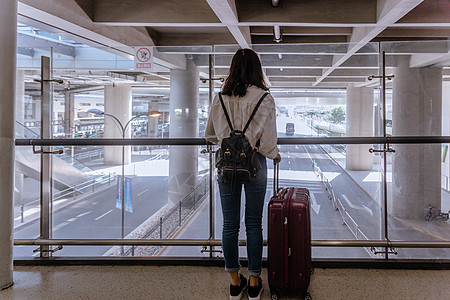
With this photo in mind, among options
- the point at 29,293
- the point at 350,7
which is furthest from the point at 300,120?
the point at 350,7

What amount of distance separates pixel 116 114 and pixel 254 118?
2760mm

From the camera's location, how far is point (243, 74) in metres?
1.90

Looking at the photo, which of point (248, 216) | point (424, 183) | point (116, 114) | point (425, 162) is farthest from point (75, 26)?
point (425, 162)

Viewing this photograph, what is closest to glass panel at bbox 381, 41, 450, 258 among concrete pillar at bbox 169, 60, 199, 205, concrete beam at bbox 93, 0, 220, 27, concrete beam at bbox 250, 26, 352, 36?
concrete beam at bbox 250, 26, 352, 36

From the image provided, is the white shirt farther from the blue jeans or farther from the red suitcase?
the red suitcase

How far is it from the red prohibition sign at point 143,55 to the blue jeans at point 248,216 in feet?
8.68

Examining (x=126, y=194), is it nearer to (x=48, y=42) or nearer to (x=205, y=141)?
(x=205, y=141)

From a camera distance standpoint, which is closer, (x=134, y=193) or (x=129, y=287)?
(x=129, y=287)

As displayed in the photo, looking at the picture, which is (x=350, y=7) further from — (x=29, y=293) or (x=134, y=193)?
(x=29, y=293)

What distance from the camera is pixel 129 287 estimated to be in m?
2.15

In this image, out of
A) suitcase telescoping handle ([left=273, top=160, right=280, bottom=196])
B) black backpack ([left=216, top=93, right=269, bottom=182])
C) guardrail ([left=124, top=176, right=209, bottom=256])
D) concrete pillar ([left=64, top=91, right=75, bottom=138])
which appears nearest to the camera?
black backpack ([left=216, top=93, right=269, bottom=182])

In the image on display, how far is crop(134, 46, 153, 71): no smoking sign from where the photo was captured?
3993 mm

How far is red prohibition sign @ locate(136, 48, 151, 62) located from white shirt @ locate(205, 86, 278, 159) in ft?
8.06

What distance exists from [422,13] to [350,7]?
5.71 ft
